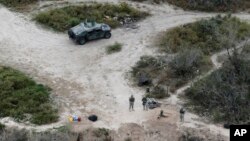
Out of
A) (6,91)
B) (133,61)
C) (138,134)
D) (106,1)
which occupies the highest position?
(106,1)

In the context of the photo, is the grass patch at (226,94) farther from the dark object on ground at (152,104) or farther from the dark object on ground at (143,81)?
the dark object on ground at (143,81)

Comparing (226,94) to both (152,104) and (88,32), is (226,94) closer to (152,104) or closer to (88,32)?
(152,104)

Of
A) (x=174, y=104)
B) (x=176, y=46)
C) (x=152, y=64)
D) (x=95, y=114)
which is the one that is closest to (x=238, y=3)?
(x=176, y=46)

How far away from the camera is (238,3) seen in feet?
157

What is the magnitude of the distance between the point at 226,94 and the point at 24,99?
42.5ft

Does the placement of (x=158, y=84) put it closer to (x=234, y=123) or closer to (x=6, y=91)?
(x=234, y=123)

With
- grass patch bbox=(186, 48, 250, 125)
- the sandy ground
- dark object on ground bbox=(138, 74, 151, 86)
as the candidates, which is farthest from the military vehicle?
grass patch bbox=(186, 48, 250, 125)

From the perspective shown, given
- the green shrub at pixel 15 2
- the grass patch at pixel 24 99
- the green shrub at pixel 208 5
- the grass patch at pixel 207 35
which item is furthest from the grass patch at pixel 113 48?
the green shrub at pixel 15 2

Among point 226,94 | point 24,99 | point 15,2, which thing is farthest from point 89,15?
point 226,94

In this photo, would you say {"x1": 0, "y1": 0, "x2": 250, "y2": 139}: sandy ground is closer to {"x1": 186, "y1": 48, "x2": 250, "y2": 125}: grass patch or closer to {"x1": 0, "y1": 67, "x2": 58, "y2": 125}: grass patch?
{"x1": 0, "y1": 67, "x2": 58, "y2": 125}: grass patch

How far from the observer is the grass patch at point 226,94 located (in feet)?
111

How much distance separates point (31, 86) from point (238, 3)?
2162cm

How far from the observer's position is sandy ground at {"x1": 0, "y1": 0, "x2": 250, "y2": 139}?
33688 mm

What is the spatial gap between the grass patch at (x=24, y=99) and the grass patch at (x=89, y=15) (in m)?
7.24
